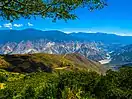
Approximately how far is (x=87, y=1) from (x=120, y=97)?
16.9 meters

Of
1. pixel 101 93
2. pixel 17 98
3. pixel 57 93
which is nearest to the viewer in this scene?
pixel 57 93

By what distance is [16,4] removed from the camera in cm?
2392

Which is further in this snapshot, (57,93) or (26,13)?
(57,93)

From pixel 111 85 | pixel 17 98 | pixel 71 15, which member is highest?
pixel 71 15

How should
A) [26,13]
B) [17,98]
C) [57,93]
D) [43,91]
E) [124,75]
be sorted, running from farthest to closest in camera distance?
[124,75]
[17,98]
[43,91]
[57,93]
[26,13]

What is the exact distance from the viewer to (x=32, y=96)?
132ft

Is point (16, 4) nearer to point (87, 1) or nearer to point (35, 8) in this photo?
point (35, 8)

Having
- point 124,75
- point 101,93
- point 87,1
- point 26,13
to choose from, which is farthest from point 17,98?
point 87,1

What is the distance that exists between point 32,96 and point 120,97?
10892 mm

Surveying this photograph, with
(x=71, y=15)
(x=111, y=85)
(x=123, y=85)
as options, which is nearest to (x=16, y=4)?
(x=71, y=15)

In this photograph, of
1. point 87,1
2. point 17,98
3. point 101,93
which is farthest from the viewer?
point 17,98

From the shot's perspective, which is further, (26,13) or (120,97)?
(120,97)

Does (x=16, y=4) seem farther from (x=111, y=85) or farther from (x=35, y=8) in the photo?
(x=111, y=85)

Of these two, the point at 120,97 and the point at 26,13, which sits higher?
the point at 26,13
